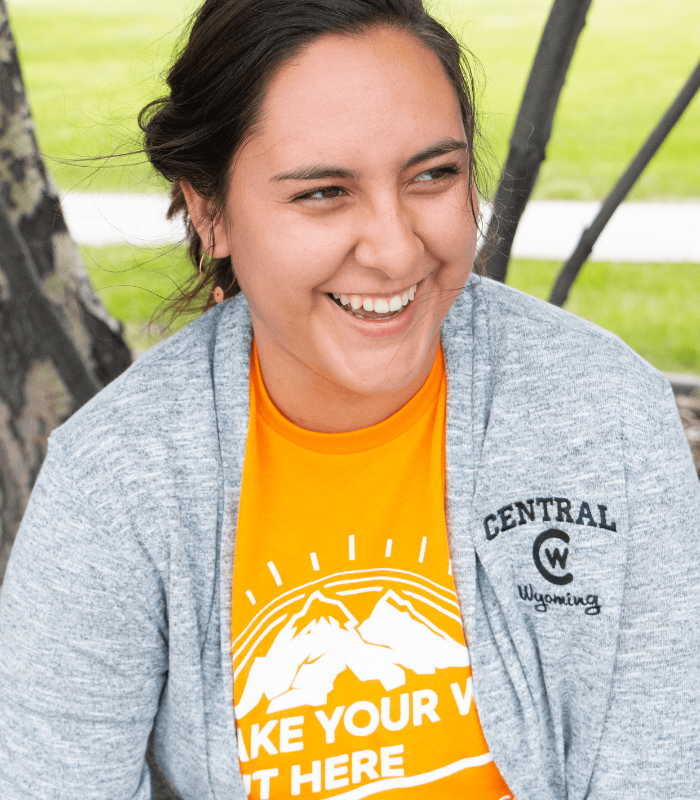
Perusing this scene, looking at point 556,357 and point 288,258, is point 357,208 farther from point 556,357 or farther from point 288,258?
point 556,357

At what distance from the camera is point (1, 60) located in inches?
82.4

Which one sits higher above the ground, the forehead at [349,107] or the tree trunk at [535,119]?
the tree trunk at [535,119]

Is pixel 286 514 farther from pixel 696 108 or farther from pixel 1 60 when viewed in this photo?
pixel 696 108

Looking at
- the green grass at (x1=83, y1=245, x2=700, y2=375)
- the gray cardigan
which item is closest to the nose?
the gray cardigan

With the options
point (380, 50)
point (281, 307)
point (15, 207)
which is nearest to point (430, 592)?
point (281, 307)

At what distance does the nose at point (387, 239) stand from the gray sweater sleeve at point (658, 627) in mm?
480

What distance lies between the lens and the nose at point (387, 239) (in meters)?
1.37

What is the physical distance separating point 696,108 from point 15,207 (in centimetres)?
646

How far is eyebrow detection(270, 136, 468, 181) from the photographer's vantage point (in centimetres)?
134

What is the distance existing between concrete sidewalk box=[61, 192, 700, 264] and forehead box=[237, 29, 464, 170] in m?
3.78

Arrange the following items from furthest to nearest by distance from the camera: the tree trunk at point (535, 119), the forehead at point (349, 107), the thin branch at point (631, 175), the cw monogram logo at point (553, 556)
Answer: the thin branch at point (631, 175) → the tree trunk at point (535, 119) → the cw monogram logo at point (553, 556) → the forehead at point (349, 107)

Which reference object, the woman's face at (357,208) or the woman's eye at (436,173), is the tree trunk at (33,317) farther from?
the woman's eye at (436,173)

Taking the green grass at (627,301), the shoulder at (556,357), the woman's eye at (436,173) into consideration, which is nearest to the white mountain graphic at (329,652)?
the shoulder at (556,357)

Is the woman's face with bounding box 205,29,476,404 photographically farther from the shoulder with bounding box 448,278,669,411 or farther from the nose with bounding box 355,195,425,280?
the shoulder with bounding box 448,278,669,411
